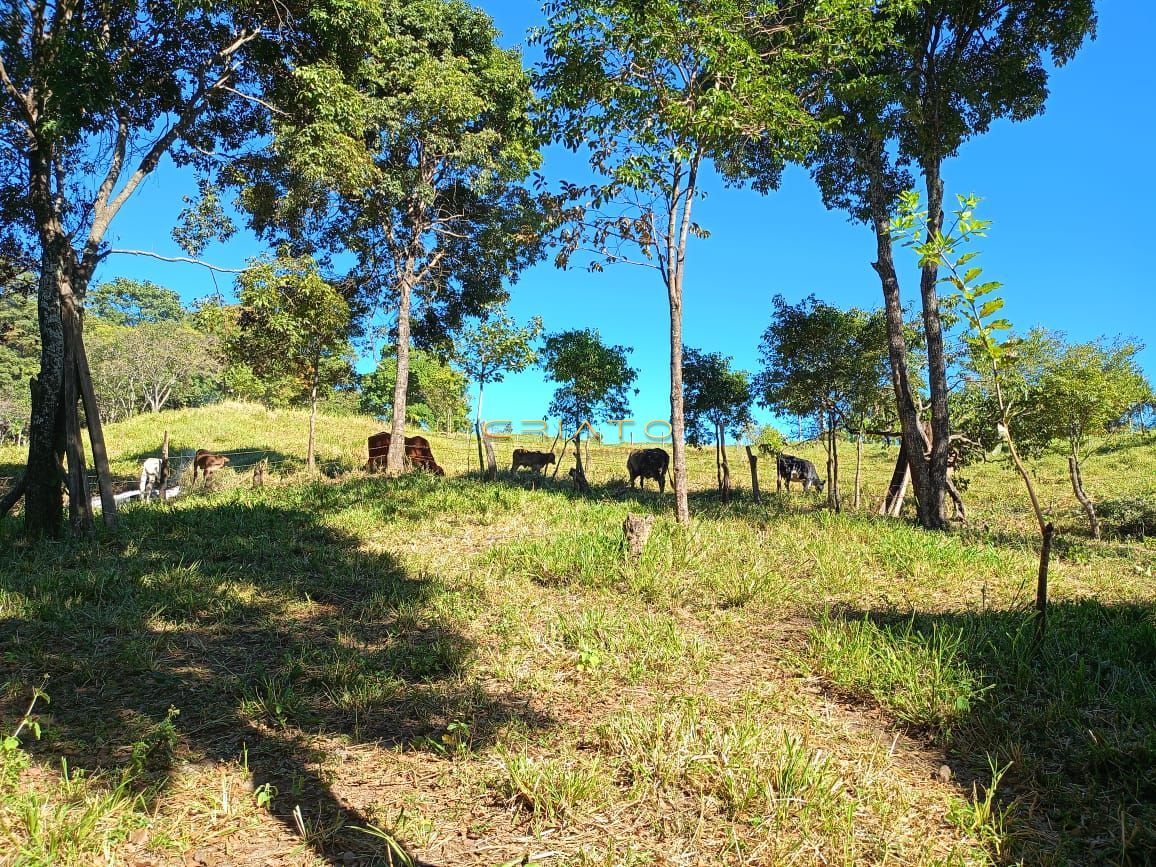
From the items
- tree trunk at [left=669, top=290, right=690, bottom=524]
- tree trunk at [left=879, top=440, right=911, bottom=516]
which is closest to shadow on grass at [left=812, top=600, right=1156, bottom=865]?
tree trunk at [left=669, top=290, right=690, bottom=524]

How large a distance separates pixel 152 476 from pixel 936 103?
2082 cm

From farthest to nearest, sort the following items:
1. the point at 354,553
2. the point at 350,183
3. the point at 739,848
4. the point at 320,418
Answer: the point at 320,418
the point at 350,183
the point at 354,553
the point at 739,848

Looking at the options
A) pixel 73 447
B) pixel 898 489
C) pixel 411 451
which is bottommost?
pixel 898 489

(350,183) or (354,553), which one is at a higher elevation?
(350,183)

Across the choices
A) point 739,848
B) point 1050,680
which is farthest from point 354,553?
point 1050,680

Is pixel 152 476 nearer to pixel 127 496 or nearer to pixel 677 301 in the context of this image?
pixel 127 496

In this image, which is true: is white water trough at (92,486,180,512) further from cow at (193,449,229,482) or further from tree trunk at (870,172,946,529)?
tree trunk at (870,172,946,529)

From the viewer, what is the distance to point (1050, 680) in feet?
14.0

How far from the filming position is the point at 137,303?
251ft

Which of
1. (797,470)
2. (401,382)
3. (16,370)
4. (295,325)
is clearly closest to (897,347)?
(797,470)

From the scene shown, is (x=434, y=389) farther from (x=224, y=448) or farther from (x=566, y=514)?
(x=566, y=514)

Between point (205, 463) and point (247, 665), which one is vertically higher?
point (205, 463)

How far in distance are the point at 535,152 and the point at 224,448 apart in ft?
56.7

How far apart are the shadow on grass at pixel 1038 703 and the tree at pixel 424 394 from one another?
42.9 metres
